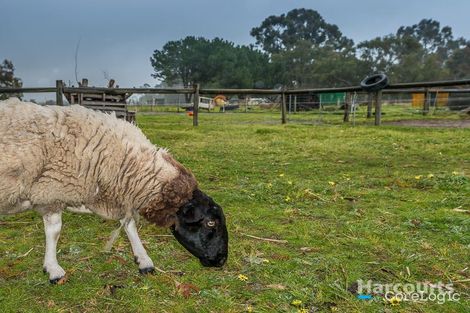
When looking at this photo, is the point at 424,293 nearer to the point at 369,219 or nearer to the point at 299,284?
the point at 299,284

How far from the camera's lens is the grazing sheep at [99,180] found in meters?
3.10

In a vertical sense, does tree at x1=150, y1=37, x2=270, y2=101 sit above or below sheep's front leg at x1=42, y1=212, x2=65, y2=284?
above

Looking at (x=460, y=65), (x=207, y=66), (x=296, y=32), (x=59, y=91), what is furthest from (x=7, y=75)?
(x=296, y=32)

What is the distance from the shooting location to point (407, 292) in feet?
9.41

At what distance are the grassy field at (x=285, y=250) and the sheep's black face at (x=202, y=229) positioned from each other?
0.46 ft

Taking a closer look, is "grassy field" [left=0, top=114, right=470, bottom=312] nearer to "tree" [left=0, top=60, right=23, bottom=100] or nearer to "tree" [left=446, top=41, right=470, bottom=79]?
"tree" [left=0, top=60, right=23, bottom=100]

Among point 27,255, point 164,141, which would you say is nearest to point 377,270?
point 27,255

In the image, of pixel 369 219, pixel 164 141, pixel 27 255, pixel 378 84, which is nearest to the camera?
pixel 27 255

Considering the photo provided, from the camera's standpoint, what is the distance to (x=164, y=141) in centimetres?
1014

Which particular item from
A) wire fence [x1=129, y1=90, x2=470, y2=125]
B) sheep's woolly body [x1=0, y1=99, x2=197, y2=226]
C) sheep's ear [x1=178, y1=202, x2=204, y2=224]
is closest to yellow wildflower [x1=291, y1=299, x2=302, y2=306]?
sheep's ear [x1=178, y1=202, x2=204, y2=224]

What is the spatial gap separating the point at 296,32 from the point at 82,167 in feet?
423

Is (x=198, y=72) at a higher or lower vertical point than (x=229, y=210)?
higher

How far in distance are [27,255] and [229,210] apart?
204cm

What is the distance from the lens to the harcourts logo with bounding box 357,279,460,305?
2.79 metres
